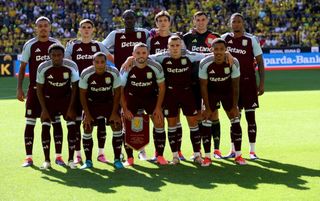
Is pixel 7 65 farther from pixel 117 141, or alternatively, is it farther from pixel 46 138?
pixel 117 141

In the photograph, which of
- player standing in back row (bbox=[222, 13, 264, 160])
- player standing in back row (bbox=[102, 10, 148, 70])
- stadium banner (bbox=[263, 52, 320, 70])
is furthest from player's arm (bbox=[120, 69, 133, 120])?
stadium banner (bbox=[263, 52, 320, 70])

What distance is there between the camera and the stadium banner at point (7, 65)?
2600 cm

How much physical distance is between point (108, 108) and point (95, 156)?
123 cm

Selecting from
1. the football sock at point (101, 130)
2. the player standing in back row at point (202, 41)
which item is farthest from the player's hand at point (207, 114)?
the football sock at point (101, 130)

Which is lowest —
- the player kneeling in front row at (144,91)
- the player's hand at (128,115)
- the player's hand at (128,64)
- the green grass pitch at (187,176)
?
the green grass pitch at (187,176)

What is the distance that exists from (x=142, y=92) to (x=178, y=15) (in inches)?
1038

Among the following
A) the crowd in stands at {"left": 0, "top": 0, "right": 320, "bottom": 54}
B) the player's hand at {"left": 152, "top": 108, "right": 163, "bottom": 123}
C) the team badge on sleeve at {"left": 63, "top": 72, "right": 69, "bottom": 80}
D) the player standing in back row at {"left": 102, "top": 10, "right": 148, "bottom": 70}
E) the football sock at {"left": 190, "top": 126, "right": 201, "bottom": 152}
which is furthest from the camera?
the crowd in stands at {"left": 0, "top": 0, "right": 320, "bottom": 54}

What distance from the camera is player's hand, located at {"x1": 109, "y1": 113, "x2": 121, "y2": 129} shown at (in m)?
8.59

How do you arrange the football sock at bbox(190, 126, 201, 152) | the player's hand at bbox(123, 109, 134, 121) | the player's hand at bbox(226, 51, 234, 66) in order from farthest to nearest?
the football sock at bbox(190, 126, 201, 152), the player's hand at bbox(123, 109, 134, 121), the player's hand at bbox(226, 51, 234, 66)

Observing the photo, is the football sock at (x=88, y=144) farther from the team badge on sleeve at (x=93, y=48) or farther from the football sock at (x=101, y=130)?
the team badge on sleeve at (x=93, y=48)

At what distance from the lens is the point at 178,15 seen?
1369 inches

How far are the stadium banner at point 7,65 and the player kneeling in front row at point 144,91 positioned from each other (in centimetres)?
1815

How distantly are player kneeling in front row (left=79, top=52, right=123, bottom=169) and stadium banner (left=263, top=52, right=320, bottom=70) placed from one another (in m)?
19.8

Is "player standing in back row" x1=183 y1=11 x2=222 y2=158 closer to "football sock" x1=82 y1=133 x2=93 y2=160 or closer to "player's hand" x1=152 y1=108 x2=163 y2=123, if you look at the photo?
"player's hand" x1=152 y1=108 x2=163 y2=123
